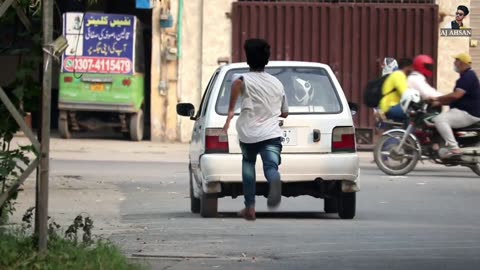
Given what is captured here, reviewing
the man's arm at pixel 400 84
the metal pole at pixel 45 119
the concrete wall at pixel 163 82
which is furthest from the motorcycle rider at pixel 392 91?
the metal pole at pixel 45 119

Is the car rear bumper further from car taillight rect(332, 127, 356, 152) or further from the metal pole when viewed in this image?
the metal pole

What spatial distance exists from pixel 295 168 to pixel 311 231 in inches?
40.0

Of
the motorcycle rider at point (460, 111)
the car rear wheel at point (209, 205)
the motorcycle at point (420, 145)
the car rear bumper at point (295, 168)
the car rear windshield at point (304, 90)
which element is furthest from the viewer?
the motorcycle at point (420, 145)

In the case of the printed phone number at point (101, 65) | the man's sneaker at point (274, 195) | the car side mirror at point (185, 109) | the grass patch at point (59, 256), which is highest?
the printed phone number at point (101, 65)

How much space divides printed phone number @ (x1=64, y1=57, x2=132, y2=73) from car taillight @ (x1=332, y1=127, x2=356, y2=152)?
44.0 feet

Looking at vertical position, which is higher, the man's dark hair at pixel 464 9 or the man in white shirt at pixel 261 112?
the man's dark hair at pixel 464 9

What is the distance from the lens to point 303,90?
1230 centimetres

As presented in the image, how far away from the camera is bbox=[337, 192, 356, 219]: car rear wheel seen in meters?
12.2

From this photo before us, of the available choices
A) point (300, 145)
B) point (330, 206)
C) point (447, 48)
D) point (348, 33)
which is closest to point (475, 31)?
point (447, 48)

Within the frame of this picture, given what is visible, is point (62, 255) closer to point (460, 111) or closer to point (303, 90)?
point (303, 90)

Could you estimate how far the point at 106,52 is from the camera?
81.1 ft

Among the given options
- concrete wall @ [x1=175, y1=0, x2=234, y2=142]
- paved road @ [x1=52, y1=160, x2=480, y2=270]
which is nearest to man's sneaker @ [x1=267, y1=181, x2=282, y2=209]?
paved road @ [x1=52, y1=160, x2=480, y2=270]

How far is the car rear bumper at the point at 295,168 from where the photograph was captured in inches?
460

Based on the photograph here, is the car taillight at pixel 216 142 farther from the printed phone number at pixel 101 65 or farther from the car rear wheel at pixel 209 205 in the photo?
the printed phone number at pixel 101 65
